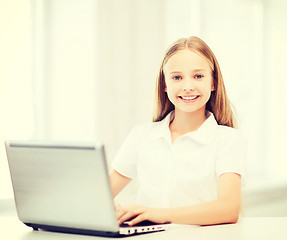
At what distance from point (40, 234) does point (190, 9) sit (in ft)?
7.62

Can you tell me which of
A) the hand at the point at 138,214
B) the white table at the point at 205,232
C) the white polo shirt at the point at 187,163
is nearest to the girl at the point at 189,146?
the white polo shirt at the point at 187,163

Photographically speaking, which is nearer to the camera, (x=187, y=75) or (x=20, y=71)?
(x=187, y=75)

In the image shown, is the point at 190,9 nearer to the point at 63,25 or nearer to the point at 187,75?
the point at 63,25

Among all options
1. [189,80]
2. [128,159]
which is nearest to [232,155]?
[189,80]

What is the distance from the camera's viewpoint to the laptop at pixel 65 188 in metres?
0.96

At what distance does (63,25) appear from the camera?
2.30 m

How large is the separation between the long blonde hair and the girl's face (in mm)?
31

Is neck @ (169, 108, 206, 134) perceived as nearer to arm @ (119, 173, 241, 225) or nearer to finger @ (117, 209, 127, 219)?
arm @ (119, 173, 241, 225)

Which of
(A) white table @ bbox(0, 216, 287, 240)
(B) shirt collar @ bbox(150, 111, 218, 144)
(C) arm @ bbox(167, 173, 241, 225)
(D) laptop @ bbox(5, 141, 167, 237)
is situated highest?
(B) shirt collar @ bbox(150, 111, 218, 144)

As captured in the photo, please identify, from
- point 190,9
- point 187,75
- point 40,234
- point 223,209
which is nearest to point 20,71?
point 187,75

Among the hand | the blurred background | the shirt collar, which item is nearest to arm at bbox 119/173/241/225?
the hand

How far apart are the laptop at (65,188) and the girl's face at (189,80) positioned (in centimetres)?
48

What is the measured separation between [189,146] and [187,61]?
0.28m

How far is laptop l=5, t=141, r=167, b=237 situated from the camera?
961 millimetres
